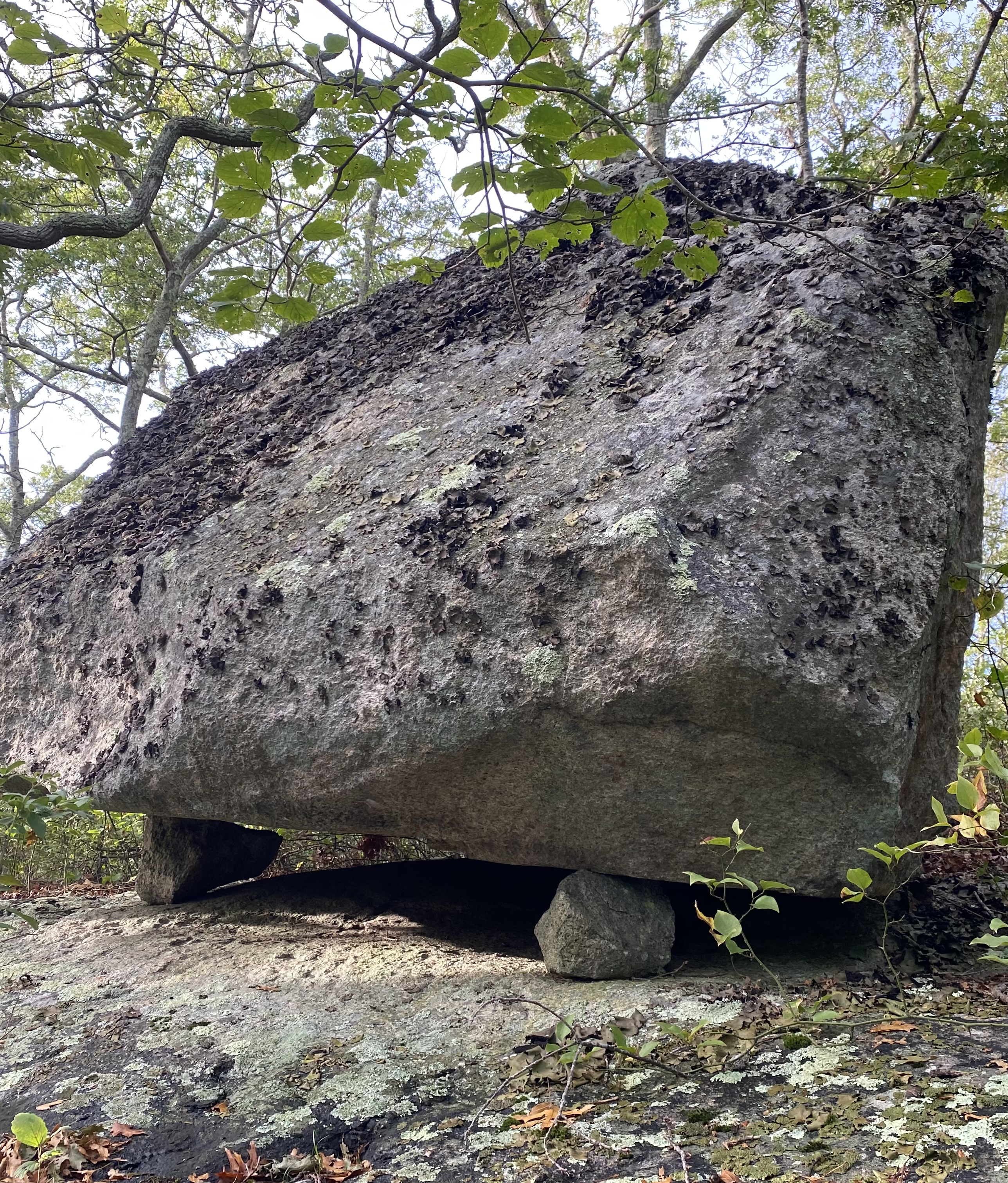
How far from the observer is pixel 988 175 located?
3.61 m

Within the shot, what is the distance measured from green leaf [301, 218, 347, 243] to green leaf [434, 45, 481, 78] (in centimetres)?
41

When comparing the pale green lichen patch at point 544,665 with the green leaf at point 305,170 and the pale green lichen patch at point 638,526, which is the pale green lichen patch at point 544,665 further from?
the green leaf at point 305,170

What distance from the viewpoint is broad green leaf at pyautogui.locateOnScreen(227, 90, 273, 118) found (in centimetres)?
182

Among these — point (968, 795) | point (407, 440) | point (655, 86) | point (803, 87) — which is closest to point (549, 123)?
point (968, 795)

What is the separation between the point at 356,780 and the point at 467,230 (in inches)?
83.5

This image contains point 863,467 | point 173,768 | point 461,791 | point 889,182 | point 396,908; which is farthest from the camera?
point 396,908

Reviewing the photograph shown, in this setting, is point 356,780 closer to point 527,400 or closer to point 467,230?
point 527,400

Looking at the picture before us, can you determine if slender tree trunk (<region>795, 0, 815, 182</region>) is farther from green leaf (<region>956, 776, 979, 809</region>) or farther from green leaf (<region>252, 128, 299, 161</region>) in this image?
green leaf (<region>956, 776, 979, 809</region>)

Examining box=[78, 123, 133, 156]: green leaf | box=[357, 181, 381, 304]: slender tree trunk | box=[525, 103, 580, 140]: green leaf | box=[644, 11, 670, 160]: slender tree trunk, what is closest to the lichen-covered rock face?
box=[525, 103, 580, 140]: green leaf

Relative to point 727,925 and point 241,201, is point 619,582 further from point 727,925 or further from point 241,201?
point 241,201

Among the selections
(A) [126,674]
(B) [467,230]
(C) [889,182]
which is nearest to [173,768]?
(A) [126,674]

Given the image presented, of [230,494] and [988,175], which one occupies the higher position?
[988,175]

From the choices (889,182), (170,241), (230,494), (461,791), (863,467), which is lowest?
(461,791)

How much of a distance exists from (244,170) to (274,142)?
0.10 meters
